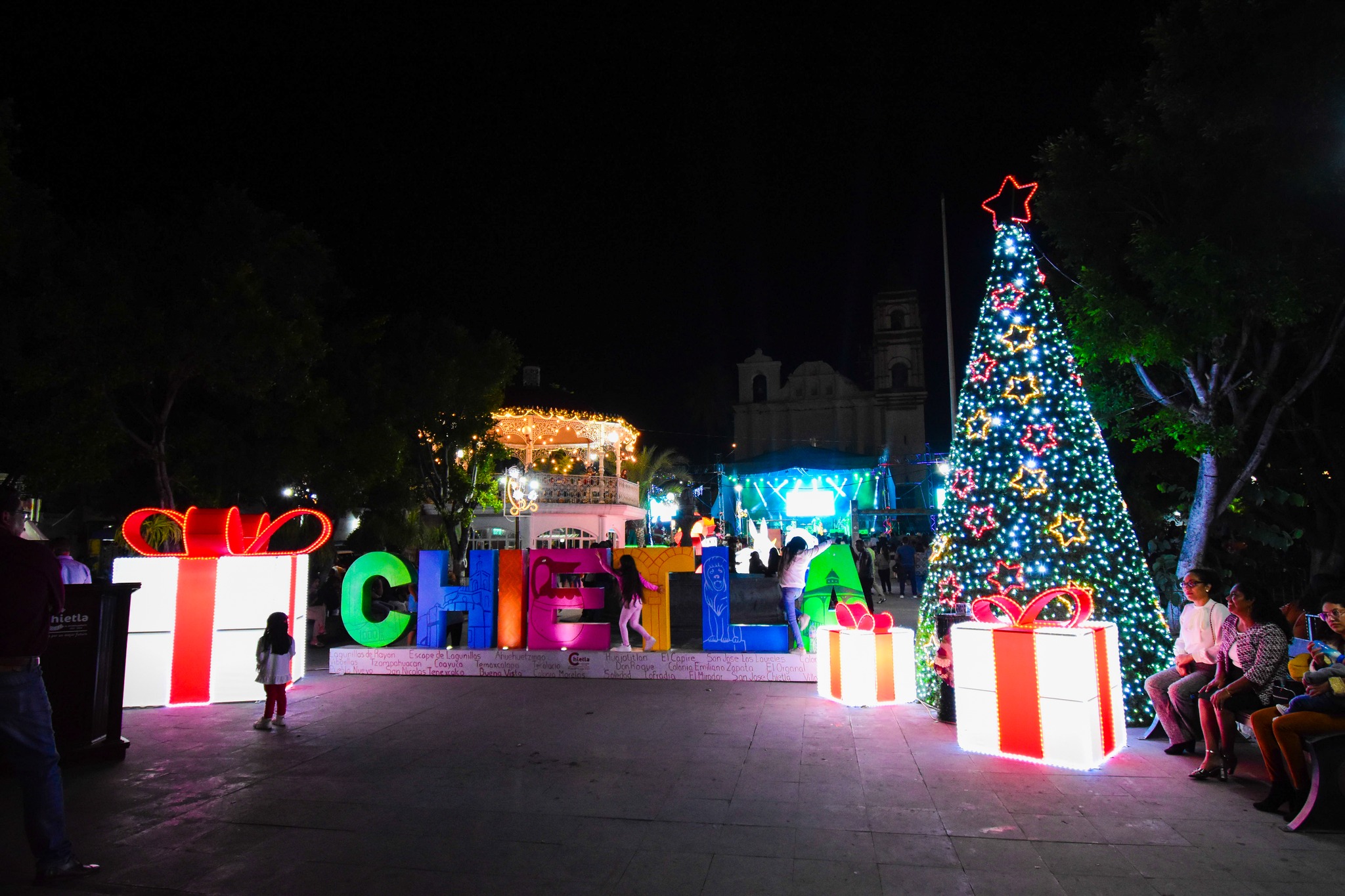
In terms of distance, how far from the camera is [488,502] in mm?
24094

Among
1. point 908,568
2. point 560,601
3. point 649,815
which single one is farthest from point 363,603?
point 908,568

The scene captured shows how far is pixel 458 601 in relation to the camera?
1062 centimetres

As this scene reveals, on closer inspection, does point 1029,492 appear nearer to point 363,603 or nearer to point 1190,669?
point 1190,669

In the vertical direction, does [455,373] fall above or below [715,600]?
above

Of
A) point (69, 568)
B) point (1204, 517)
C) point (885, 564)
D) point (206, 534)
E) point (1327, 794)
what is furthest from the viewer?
point (885, 564)

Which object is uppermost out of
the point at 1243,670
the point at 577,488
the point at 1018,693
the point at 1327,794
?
the point at 577,488

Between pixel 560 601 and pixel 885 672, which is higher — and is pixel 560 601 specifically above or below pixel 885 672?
above

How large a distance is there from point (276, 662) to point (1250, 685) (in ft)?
26.5

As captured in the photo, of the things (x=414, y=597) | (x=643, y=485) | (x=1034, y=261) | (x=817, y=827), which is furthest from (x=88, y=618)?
(x=643, y=485)

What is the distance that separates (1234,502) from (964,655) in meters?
11.7

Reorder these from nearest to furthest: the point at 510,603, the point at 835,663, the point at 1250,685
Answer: the point at 1250,685 → the point at 835,663 → the point at 510,603

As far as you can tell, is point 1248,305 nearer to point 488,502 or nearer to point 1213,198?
point 1213,198

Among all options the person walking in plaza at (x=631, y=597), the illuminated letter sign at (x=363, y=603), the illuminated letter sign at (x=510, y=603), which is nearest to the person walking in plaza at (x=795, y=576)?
the person walking in plaza at (x=631, y=597)

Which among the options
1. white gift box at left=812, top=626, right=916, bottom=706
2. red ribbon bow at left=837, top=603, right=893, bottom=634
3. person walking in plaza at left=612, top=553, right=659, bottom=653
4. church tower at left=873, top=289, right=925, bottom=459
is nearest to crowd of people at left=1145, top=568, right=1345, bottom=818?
white gift box at left=812, top=626, right=916, bottom=706
